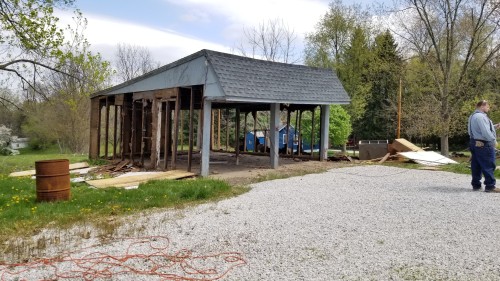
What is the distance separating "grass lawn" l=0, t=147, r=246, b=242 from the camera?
6.65m

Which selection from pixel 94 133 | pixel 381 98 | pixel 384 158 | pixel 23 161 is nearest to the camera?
pixel 384 158

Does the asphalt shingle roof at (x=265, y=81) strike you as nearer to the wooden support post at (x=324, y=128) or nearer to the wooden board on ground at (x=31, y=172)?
the wooden support post at (x=324, y=128)

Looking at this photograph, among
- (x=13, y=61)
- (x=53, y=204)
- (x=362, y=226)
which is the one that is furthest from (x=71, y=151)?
(x=362, y=226)

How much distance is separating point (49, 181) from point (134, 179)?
311 centimetres

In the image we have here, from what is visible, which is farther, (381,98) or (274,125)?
(381,98)

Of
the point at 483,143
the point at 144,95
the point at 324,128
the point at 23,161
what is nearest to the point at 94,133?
the point at 144,95

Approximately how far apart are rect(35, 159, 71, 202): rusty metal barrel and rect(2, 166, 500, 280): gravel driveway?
2.53 metres

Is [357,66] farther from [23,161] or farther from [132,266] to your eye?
[132,266]

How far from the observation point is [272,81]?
1365 centimetres

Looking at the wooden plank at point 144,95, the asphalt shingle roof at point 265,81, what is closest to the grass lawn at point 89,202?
the asphalt shingle roof at point 265,81

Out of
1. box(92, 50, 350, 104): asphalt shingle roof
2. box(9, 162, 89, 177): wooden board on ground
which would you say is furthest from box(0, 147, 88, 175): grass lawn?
box(92, 50, 350, 104): asphalt shingle roof

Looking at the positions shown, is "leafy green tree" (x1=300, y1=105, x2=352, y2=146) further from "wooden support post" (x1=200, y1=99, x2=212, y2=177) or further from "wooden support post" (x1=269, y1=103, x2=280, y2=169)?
"wooden support post" (x1=200, y1=99, x2=212, y2=177)

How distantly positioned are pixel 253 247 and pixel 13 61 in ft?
40.5

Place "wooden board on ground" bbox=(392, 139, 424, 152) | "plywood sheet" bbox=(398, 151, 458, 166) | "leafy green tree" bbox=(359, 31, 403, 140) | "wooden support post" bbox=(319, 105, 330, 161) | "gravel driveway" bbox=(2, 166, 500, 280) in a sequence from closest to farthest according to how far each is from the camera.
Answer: "gravel driveway" bbox=(2, 166, 500, 280)
"plywood sheet" bbox=(398, 151, 458, 166)
"wooden support post" bbox=(319, 105, 330, 161)
"wooden board on ground" bbox=(392, 139, 424, 152)
"leafy green tree" bbox=(359, 31, 403, 140)
